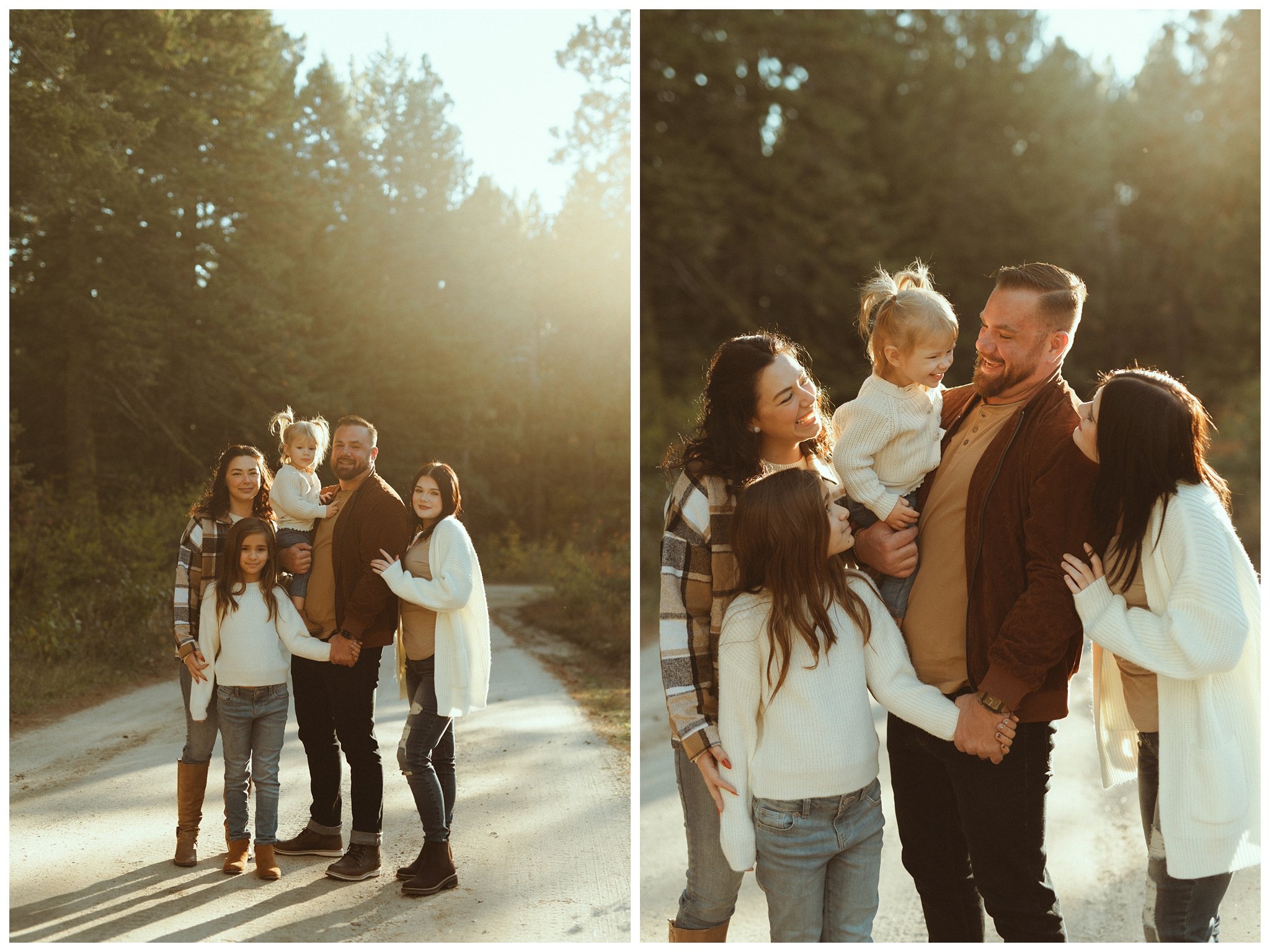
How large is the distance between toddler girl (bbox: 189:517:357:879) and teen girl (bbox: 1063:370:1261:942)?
2276 millimetres

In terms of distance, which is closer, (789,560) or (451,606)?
(789,560)

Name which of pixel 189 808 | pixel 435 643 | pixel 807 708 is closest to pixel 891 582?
pixel 807 708

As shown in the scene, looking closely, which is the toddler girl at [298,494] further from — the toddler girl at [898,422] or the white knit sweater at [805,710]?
the toddler girl at [898,422]

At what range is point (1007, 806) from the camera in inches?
85.4

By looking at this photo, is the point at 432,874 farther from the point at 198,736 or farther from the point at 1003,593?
the point at 1003,593

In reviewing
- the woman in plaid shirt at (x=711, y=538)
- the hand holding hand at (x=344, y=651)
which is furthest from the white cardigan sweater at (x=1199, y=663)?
the hand holding hand at (x=344, y=651)

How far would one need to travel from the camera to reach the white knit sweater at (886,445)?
2266 millimetres

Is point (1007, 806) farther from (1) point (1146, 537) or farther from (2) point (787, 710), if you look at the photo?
(1) point (1146, 537)

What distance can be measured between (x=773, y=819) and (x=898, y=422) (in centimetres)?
93

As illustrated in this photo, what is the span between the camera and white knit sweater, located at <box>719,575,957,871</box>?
2.15m

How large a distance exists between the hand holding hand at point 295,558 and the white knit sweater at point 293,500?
63 millimetres

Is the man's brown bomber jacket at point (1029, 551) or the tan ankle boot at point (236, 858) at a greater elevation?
the man's brown bomber jacket at point (1029, 551)

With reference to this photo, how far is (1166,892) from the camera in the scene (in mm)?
2195

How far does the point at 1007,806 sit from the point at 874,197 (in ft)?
40.7
